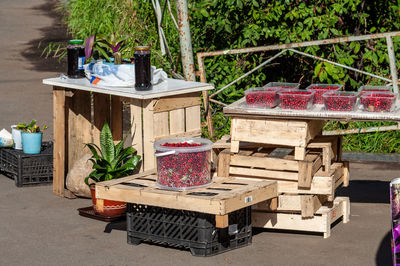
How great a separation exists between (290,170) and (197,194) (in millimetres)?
958

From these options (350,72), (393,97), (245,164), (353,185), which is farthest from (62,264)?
(350,72)

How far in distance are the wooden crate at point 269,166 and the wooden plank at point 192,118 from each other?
0.53 meters

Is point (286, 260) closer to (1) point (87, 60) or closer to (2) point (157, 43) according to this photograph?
(1) point (87, 60)

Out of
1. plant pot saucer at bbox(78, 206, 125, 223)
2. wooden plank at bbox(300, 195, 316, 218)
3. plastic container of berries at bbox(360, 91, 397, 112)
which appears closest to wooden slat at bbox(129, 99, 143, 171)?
plant pot saucer at bbox(78, 206, 125, 223)

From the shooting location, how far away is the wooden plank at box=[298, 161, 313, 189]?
6355mm

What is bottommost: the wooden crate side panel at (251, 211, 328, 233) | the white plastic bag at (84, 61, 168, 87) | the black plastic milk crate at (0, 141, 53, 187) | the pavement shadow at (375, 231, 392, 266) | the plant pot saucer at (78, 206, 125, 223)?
the pavement shadow at (375, 231, 392, 266)

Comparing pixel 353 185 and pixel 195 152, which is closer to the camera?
pixel 195 152

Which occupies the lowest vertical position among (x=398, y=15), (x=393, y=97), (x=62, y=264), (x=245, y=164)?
(x=62, y=264)

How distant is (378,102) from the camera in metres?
6.24

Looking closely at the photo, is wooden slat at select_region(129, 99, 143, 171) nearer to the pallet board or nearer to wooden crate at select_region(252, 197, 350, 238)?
the pallet board

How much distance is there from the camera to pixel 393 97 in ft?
20.7

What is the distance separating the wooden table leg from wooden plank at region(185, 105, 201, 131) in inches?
54.1

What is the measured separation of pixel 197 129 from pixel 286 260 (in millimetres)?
1737

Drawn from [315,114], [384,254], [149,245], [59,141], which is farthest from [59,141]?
[384,254]
